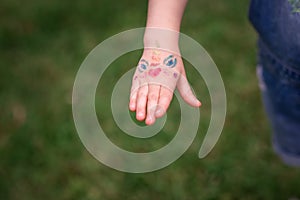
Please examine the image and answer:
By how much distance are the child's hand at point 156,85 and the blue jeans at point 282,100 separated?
21cm

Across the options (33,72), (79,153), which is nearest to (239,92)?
(79,153)

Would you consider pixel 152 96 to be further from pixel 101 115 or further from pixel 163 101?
pixel 101 115

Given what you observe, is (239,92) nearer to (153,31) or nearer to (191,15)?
(191,15)

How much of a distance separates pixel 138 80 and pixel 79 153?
2.49ft

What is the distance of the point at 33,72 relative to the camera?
1752 mm

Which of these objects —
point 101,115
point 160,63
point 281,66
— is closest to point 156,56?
point 160,63

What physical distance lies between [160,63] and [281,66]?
0.78 ft

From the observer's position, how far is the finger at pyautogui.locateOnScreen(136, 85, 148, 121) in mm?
725

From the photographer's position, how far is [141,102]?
28.9 inches

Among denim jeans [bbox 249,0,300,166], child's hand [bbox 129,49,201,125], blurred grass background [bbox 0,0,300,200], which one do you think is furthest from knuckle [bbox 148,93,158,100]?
blurred grass background [bbox 0,0,300,200]

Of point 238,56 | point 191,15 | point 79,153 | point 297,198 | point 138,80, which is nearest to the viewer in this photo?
point 138,80

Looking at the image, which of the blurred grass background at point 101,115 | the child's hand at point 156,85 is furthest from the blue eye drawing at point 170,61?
the blurred grass background at point 101,115

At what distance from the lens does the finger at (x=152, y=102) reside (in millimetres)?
731

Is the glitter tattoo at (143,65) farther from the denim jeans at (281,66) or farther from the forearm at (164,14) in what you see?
the denim jeans at (281,66)
